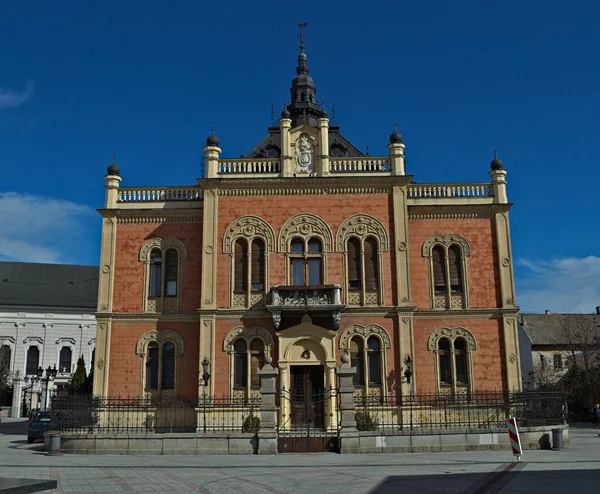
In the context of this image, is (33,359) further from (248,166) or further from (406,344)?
(406,344)

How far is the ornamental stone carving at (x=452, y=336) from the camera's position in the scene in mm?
29250

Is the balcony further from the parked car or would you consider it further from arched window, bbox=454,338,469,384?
the parked car

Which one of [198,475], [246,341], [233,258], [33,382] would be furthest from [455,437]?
[33,382]

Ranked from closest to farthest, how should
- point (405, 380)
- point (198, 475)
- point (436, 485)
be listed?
point (436, 485) → point (198, 475) → point (405, 380)

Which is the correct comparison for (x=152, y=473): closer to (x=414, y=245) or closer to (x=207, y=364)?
(x=207, y=364)

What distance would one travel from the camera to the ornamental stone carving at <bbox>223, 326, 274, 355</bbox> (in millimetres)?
28438

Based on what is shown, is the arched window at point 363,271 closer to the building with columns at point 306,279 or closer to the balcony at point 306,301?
the building with columns at point 306,279

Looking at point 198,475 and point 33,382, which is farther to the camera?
point 33,382

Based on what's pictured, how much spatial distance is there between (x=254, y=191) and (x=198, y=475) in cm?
1669

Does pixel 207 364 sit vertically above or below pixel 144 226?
below

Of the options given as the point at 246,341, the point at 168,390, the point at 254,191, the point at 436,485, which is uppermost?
the point at 254,191

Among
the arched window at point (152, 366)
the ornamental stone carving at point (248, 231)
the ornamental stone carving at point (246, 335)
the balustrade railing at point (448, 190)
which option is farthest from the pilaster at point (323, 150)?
the arched window at point (152, 366)

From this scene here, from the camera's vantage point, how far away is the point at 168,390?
28.9 metres

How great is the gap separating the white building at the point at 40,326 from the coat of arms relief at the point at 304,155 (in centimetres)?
4213
